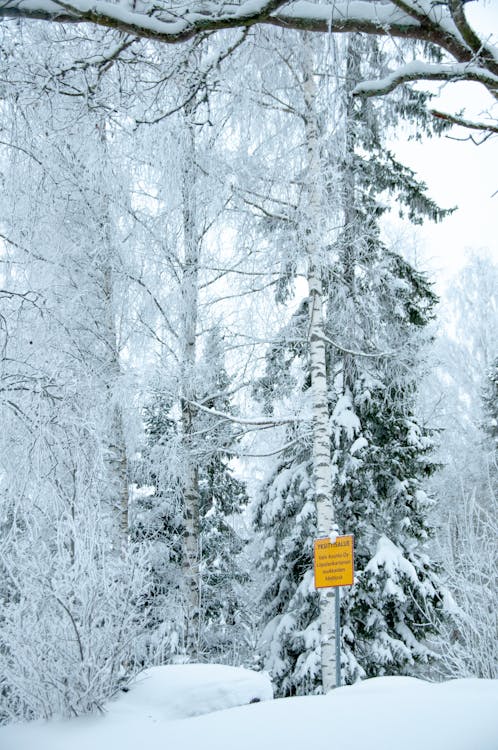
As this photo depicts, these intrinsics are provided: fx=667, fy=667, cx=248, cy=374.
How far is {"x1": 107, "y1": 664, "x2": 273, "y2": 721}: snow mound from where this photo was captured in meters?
3.71

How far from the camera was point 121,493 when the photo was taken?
8.89 meters

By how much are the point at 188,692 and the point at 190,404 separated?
5.17m

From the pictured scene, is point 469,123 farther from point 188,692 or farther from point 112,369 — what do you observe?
point 112,369

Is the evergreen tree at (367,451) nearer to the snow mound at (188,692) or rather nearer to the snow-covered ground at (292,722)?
the snow mound at (188,692)

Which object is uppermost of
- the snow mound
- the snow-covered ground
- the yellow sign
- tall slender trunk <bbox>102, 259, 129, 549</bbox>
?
tall slender trunk <bbox>102, 259, 129, 549</bbox>

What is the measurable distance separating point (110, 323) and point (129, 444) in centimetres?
162

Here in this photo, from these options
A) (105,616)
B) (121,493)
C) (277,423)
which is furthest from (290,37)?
(121,493)

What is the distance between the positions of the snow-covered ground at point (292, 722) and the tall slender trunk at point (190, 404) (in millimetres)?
4665

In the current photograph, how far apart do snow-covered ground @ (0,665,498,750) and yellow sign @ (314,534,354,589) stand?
6.25 ft

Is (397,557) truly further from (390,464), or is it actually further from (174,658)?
(174,658)

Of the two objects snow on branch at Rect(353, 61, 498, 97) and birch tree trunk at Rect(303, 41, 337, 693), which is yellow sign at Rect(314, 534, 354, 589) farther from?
snow on branch at Rect(353, 61, 498, 97)

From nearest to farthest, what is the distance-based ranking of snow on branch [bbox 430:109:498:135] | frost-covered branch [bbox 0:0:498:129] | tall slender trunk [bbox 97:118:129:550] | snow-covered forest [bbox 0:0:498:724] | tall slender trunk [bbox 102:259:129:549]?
frost-covered branch [bbox 0:0:498:129], snow on branch [bbox 430:109:498:135], snow-covered forest [bbox 0:0:498:724], tall slender trunk [bbox 97:118:129:550], tall slender trunk [bbox 102:259:129:549]

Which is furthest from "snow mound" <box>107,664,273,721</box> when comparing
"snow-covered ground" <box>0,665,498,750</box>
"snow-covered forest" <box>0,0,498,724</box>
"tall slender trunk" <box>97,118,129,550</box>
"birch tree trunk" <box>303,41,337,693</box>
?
"tall slender trunk" <box>97,118,129,550</box>

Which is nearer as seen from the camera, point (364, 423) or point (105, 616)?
point (105, 616)
